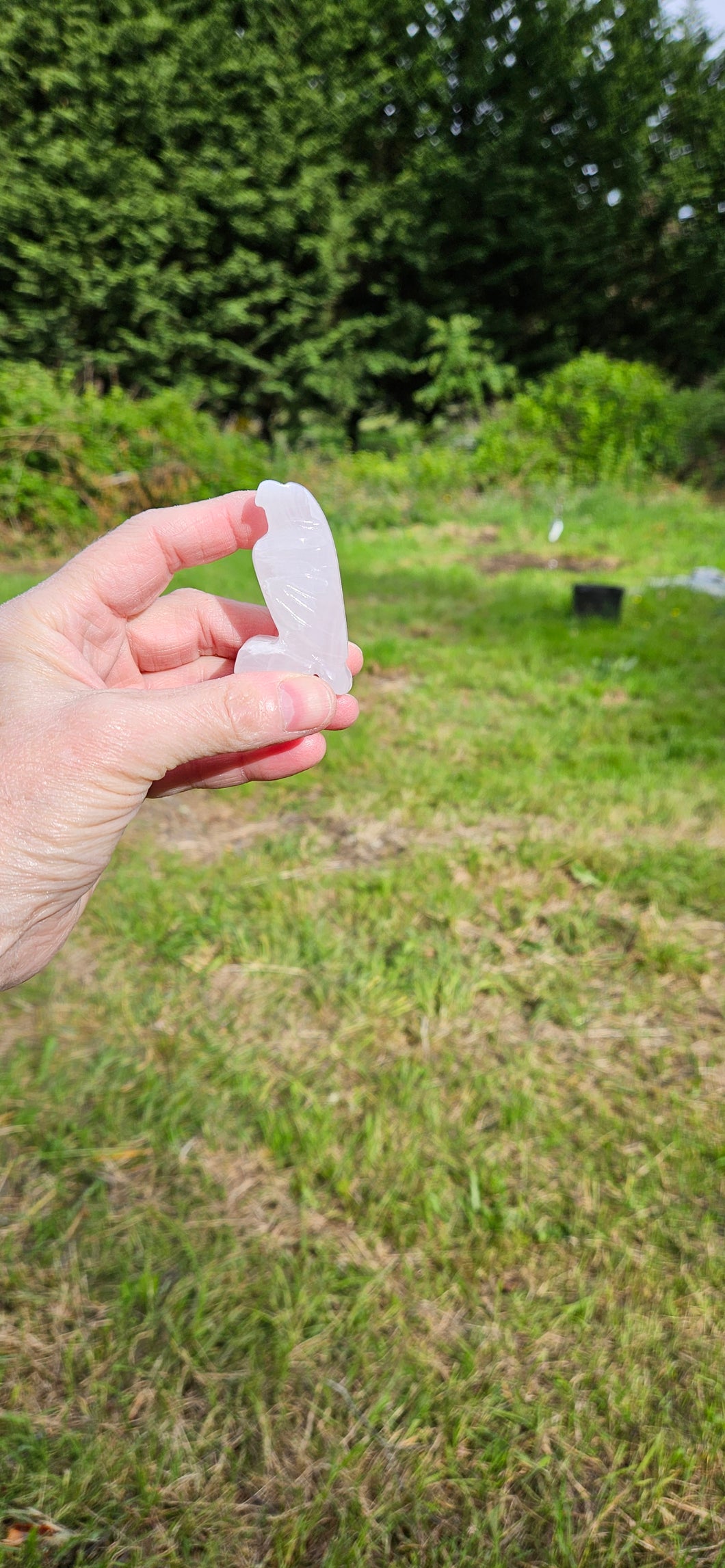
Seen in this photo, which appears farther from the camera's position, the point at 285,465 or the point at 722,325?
the point at 722,325

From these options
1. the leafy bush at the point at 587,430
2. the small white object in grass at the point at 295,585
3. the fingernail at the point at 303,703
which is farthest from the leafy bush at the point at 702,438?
the fingernail at the point at 303,703

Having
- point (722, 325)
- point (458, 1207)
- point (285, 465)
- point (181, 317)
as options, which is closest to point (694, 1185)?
point (458, 1207)

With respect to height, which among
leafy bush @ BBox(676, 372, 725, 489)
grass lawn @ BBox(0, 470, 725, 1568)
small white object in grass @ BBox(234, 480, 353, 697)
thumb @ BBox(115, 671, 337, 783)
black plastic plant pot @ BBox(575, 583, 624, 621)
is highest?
leafy bush @ BBox(676, 372, 725, 489)

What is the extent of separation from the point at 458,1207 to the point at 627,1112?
1.65 ft

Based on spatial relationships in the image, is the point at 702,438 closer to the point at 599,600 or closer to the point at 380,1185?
the point at 599,600

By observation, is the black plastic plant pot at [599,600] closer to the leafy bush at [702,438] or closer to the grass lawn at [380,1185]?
the grass lawn at [380,1185]

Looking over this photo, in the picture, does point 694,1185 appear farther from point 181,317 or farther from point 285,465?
point 181,317

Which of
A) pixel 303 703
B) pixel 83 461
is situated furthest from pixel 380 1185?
pixel 83 461

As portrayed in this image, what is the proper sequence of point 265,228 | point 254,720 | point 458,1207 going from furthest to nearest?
point 265,228
point 458,1207
point 254,720

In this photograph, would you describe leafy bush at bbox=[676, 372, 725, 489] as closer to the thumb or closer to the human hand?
the human hand

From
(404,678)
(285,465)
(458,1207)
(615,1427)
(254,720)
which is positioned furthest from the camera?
(285,465)

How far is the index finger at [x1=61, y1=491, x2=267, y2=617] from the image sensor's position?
1.46m

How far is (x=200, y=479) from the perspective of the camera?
8180mm

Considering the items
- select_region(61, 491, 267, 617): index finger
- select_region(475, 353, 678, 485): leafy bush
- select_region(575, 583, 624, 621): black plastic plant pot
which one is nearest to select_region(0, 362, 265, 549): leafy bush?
select_region(575, 583, 624, 621): black plastic plant pot
